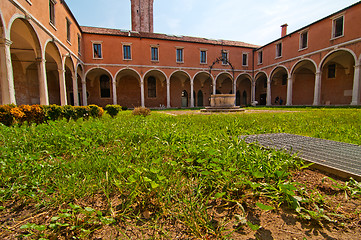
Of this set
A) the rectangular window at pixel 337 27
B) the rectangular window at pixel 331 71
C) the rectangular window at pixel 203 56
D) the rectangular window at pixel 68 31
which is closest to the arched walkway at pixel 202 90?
the rectangular window at pixel 203 56

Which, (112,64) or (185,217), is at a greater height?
(112,64)

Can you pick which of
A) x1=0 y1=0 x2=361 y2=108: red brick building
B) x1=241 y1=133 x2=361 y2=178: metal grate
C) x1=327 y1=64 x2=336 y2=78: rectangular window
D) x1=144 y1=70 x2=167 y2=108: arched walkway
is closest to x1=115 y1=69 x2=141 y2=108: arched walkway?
x1=0 y1=0 x2=361 y2=108: red brick building

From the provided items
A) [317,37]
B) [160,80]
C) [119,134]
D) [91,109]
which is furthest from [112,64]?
[317,37]

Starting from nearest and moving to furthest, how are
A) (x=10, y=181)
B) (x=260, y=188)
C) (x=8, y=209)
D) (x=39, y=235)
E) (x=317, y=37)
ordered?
(x=39, y=235), (x=8, y=209), (x=260, y=188), (x=10, y=181), (x=317, y=37)

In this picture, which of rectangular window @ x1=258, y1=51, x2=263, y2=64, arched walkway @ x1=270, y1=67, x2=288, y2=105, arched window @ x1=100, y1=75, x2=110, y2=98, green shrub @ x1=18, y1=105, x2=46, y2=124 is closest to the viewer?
green shrub @ x1=18, y1=105, x2=46, y2=124

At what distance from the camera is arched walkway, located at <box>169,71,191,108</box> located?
86.4 feet

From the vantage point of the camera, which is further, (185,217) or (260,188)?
(260,188)

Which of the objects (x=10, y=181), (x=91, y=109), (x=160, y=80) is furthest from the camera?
(x=160, y=80)

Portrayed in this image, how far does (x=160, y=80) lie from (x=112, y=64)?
285 inches

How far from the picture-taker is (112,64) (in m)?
20.5

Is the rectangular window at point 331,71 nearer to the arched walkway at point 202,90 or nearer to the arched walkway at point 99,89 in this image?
the arched walkway at point 202,90

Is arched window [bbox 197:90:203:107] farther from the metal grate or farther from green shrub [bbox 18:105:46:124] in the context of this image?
the metal grate

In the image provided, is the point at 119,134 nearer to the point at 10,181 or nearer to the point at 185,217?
the point at 10,181

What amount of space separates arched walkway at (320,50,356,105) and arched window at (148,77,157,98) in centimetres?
2007
